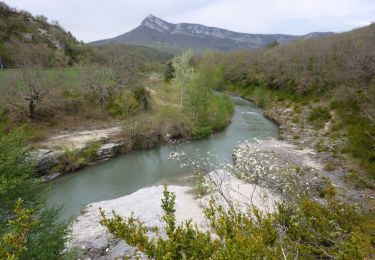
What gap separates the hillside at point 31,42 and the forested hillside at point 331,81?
1353 inches

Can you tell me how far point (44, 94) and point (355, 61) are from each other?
1297 inches

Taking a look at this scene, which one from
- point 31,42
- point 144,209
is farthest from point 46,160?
point 31,42

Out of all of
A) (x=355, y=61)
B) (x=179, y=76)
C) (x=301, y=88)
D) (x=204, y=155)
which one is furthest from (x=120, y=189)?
(x=301, y=88)

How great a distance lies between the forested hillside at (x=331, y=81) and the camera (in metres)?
23.8

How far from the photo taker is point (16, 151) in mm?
9750

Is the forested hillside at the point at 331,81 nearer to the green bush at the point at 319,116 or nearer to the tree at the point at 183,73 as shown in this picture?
the green bush at the point at 319,116

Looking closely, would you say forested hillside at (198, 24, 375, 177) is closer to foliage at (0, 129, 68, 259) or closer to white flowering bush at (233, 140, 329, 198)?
white flowering bush at (233, 140, 329, 198)

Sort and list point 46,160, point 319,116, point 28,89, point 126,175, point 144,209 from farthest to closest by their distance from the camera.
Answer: point 319,116
point 28,89
point 126,175
point 46,160
point 144,209

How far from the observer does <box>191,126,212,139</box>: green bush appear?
3026 cm

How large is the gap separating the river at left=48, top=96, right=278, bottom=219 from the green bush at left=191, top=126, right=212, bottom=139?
679 mm

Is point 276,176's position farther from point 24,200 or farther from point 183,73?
point 183,73

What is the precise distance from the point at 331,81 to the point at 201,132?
19.3 meters

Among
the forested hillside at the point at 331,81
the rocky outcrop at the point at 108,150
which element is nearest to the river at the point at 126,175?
the rocky outcrop at the point at 108,150

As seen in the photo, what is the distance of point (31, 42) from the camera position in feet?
192
